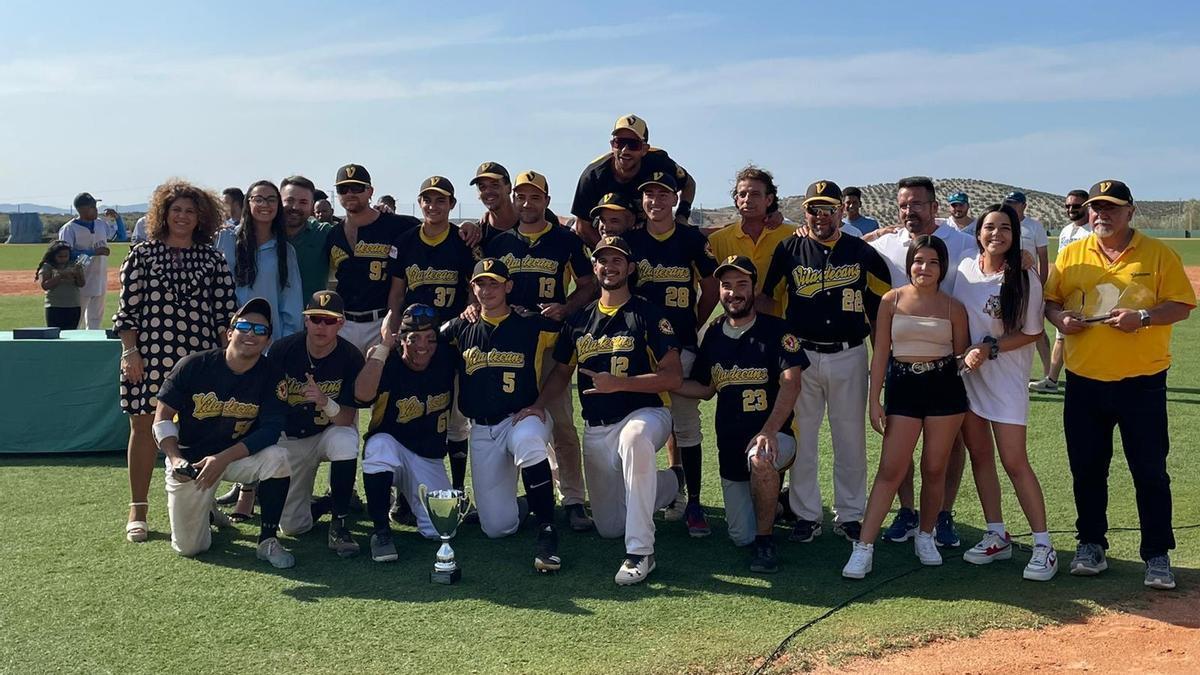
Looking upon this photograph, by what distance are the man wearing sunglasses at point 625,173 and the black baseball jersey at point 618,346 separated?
36.4 inches

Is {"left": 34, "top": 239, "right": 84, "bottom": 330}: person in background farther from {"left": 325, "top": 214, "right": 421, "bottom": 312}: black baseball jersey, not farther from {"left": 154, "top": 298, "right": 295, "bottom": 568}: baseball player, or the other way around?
{"left": 154, "top": 298, "right": 295, "bottom": 568}: baseball player

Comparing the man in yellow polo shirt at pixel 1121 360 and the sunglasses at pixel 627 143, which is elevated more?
the sunglasses at pixel 627 143

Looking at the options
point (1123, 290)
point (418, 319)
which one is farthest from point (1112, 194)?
point (418, 319)

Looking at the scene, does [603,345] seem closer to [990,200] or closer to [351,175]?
[351,175]

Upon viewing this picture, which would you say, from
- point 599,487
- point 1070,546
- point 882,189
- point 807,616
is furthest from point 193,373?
point 882,189

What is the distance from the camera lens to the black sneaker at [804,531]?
5.91 meters

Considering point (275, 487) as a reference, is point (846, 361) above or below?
above

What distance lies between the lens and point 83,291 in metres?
13.4

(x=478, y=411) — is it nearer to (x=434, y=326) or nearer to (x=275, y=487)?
(x=434, y=326)

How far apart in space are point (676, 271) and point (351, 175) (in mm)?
2176

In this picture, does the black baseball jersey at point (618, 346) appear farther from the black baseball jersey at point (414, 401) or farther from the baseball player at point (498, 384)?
the black baseball jersey at point (414, 401)

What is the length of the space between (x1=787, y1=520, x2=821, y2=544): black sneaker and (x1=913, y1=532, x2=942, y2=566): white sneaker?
2.09 ft

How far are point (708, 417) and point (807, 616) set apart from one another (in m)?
4.95

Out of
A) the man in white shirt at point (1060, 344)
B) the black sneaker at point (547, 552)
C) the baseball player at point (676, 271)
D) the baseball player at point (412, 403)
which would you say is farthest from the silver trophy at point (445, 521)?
the man in white shirt at point (1060, 344)
